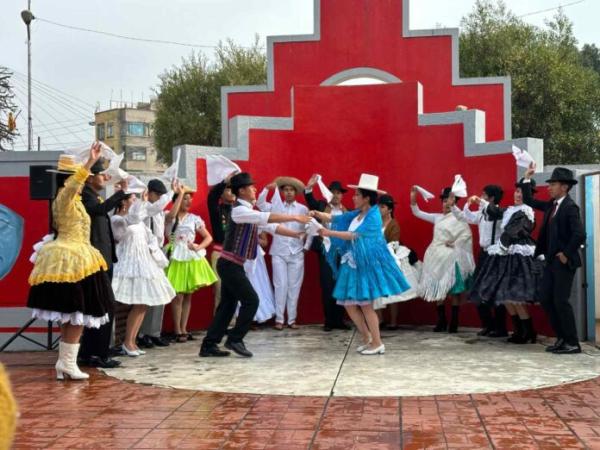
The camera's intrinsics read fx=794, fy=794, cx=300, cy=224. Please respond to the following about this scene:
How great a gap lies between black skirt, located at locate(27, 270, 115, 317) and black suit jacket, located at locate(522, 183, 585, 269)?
4.75 meters

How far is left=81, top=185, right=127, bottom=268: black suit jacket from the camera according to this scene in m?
7.48

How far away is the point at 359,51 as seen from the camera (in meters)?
13.1

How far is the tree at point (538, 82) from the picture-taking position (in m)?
25.9

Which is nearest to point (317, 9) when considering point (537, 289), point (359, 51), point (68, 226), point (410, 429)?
point (359, 51)

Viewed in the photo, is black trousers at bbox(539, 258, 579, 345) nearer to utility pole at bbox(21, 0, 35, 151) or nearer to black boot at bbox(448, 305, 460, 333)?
black boot at bbox(448, 305, 460, 333)

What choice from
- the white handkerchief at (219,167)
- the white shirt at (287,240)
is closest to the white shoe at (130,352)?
the white handkerchief at (219,167)

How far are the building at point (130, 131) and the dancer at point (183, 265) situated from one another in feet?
245

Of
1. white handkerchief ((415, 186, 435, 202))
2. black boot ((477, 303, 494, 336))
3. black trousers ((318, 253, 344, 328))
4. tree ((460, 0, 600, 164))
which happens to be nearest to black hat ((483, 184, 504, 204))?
white handkerchief ((415, 186, 435, 202))

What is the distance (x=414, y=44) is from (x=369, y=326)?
20.5ft

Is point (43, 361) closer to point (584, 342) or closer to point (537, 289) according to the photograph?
point (537, 289)

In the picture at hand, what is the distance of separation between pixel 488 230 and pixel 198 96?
72.1ft

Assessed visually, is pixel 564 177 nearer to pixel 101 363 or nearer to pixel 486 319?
pixel 486 319

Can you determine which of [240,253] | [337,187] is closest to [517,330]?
[337,187]

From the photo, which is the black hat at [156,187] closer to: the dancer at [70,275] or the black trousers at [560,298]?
the dancer at [70,275]
